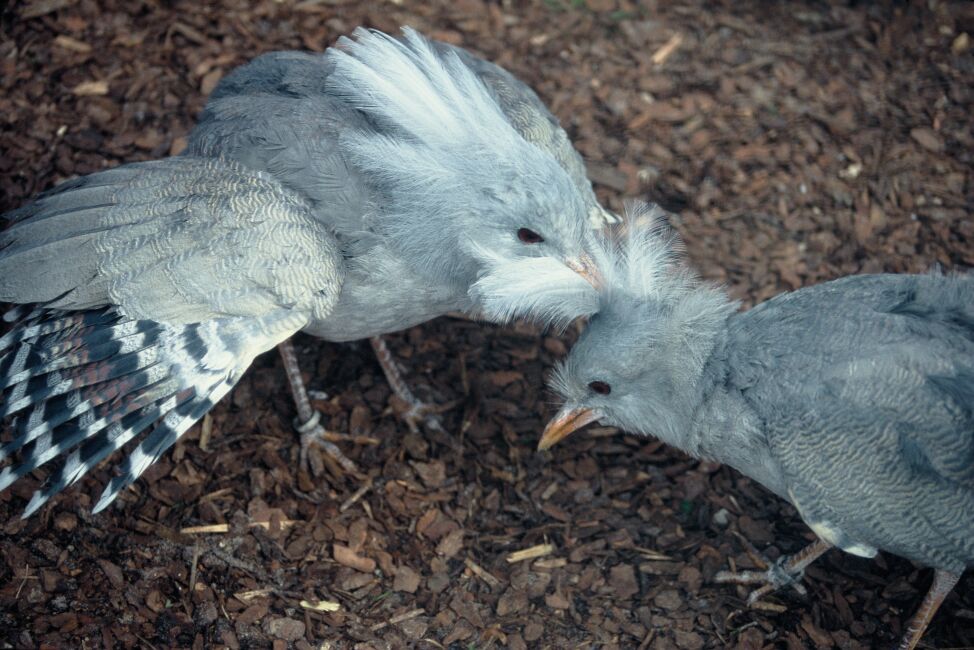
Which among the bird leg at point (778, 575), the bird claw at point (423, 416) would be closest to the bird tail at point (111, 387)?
the bird claw at point (423, 416)

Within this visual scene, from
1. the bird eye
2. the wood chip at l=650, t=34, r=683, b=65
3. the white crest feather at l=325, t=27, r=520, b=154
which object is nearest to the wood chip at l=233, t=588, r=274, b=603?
the bird eye

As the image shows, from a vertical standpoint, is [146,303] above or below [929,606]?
above

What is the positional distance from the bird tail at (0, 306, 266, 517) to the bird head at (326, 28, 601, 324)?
1089 mm

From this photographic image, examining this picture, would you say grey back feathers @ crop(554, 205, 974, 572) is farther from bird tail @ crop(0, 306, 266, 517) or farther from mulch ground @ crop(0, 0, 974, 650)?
bird tail @ crop(0, 306, 266, 517)

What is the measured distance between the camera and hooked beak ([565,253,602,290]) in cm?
462

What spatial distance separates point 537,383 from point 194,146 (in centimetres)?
247

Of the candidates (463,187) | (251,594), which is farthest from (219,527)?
(463,187)

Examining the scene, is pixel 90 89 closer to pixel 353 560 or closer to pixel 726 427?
pixel 353 560

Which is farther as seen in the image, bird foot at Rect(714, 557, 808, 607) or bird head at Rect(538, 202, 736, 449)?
bird foot at Rect(714, 557, 808, 607)

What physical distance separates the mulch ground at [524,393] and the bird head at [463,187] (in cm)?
118

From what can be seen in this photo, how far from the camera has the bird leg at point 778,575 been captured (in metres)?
4.64

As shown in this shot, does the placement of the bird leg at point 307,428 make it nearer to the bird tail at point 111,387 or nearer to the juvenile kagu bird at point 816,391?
the bird tail at point 111,387

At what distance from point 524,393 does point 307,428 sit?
1.35 m

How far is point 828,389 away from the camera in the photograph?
4125 millimetres
